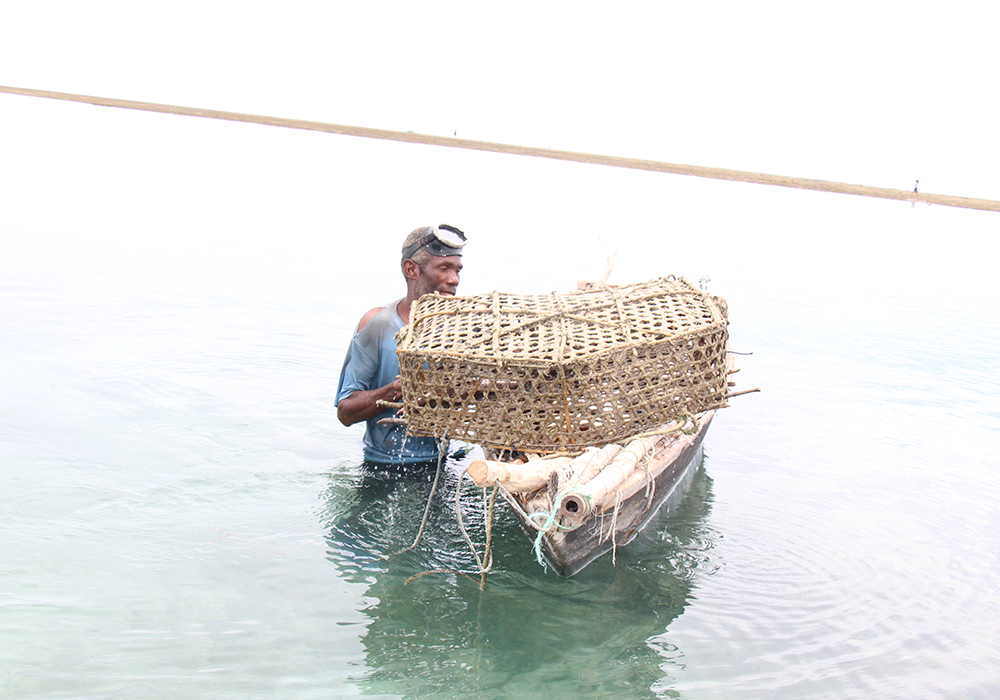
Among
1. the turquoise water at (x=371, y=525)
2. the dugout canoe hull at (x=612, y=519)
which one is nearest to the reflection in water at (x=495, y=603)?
the turquoise water at (x=371, y=525)

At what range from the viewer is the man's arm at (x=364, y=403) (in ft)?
12.1

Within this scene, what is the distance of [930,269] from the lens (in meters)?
18.6

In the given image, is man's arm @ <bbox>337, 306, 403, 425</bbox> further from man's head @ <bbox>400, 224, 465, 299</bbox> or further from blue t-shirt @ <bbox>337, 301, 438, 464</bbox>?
man's head @ <bbox>400, 224, 465, 299</bbox>

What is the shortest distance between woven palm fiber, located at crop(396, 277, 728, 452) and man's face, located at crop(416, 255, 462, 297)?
26.3 inches

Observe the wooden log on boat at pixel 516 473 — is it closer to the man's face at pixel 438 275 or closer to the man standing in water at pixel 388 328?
the man standing in water at pixel 388 328

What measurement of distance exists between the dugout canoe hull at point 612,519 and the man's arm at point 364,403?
2.27 ft

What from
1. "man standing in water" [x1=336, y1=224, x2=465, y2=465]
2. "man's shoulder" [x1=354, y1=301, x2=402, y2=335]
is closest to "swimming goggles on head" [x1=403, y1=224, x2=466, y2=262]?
"man standing in water" [x1=336, y1=224, x2=465, y2=465]

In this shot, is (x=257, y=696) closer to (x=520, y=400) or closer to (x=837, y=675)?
(x=520, y=400)

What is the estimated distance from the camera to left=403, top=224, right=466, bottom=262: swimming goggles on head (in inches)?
152

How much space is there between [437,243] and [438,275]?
0.52 ft

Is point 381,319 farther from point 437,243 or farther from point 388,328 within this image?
point 437,243

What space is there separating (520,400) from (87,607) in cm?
214

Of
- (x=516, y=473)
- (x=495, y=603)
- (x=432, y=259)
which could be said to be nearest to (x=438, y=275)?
(x=432, y=259)

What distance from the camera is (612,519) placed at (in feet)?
12.0
